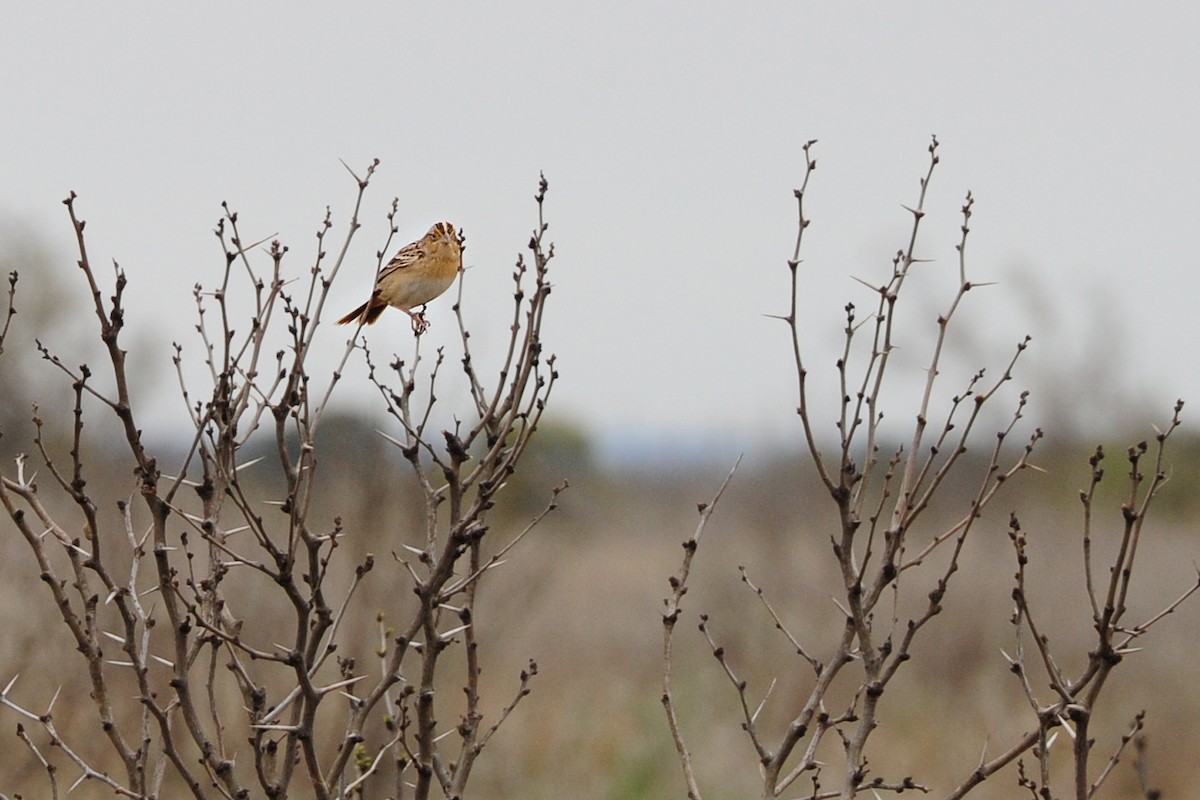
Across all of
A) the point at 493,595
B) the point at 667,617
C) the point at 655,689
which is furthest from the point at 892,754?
the point at 667,617

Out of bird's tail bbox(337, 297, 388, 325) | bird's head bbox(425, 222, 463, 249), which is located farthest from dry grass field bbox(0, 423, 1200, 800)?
bird's head bbox(425, 222, 463, 249)

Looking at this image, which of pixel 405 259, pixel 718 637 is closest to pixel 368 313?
pixel 405 259

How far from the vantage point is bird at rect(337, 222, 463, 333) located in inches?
110

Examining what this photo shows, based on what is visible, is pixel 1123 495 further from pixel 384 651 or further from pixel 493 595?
pixel 384 651

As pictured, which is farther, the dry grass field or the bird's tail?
the dry grass field

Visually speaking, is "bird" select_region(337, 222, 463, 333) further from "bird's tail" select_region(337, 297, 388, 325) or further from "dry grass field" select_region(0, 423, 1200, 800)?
"dry grass field" select_region(0, 423, 1200, 800)

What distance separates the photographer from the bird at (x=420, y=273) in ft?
9.21

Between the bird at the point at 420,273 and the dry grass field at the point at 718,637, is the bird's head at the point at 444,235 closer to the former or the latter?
the bird at the point at 420,273

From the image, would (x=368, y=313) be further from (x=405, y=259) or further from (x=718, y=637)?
(x=718, y=637)

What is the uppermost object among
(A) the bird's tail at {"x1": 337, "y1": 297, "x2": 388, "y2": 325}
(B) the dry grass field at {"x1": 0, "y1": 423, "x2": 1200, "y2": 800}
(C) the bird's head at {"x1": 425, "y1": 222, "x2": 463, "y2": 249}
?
(B) the dry grass field at {"x1": 0, "y1": 423, "x2": 1200, "y2": 800}

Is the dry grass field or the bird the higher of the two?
the dry grass field

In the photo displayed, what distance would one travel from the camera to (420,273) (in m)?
2.79

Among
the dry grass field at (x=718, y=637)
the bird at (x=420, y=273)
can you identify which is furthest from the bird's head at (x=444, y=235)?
the dry grass field at (x=718, y=637)

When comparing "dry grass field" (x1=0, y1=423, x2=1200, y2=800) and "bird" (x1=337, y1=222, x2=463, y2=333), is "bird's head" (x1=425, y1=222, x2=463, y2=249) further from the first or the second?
"dry grass field" (x1=0, y1=423, x2=1200, y2=800)
